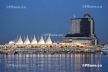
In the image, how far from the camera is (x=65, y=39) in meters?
36.9

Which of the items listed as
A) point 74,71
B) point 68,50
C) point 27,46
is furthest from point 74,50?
point 74,71

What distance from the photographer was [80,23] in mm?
35344

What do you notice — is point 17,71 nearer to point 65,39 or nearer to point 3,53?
point 3,53

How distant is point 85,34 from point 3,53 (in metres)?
5.34

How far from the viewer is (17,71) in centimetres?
1533

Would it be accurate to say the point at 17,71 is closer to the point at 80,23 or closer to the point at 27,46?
the point at 27,46

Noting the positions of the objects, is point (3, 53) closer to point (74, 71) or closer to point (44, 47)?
point (44, 47)

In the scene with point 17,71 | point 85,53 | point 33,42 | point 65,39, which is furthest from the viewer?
point 65,39

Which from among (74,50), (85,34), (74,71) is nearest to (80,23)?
(85,34)

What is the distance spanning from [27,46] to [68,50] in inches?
92.2

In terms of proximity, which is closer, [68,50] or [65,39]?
[68,50]

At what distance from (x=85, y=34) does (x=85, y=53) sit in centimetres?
314

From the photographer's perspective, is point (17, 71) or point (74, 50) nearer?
point (17, 71)

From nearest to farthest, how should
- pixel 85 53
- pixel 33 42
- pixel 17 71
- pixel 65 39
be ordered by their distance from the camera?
pixel 17 71 → pixel 85 53 → pixel 33 42 → pixel 65 39
